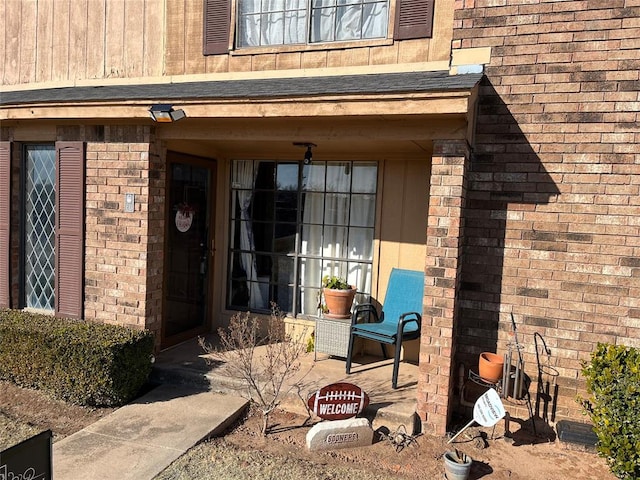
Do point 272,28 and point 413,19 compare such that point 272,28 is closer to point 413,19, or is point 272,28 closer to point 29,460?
point 413,19

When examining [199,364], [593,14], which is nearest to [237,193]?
[199,364]

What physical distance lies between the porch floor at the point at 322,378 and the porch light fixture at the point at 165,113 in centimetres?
249

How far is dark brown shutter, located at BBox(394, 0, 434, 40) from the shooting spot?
179 inches

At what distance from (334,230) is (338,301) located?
0.94 m

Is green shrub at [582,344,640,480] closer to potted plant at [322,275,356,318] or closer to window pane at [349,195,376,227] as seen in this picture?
potted plant at [322,275,356,318]

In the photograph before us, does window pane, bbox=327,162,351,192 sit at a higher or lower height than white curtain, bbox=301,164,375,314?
higher

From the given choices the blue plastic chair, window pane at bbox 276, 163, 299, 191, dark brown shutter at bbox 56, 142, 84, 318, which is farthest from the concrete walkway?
window pane at bbox 276, 163, 299, 191

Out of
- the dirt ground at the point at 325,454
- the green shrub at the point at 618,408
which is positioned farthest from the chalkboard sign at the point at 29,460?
the green shrub at the point at 618,408

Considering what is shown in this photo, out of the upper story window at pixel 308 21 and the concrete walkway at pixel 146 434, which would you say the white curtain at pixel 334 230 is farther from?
the concrete walkway at pixel 146 434

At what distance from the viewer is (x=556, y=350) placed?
13.9ft

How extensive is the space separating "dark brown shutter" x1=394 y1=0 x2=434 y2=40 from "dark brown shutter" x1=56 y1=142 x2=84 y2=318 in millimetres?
3555

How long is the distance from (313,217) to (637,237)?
3.35 meters

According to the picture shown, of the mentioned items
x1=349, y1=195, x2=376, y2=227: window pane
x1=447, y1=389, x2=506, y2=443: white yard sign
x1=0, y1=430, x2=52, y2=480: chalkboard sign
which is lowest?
x1=447, y1=389, x2=506, y2=443: white yard sign

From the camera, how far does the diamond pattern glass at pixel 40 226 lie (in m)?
5.56
